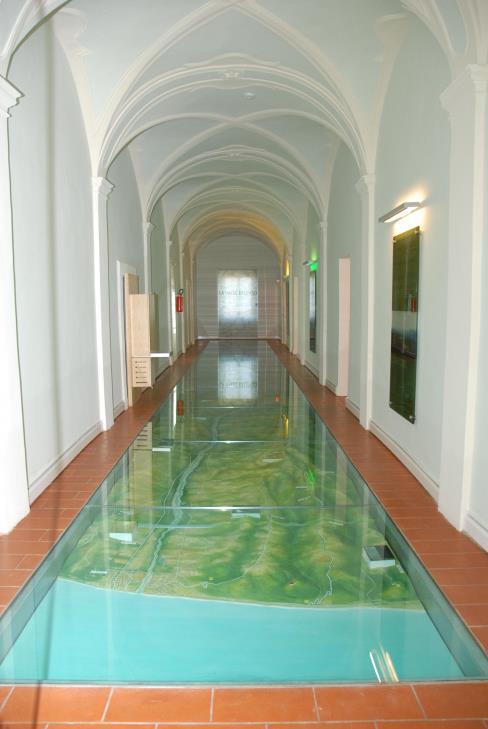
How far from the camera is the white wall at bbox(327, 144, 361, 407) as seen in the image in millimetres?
9781

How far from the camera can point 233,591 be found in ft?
13.0

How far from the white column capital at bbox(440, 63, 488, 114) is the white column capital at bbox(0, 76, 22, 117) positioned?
3.55 meters

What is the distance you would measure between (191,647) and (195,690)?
0.38 meters

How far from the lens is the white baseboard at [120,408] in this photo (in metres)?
9.93

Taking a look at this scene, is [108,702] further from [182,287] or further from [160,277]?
[182,287]

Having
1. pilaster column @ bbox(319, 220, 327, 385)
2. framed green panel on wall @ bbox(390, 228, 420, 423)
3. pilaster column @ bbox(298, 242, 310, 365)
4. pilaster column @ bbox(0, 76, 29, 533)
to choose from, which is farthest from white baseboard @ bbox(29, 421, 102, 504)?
pilaster column @ bbox(298, 242, 310, 365)

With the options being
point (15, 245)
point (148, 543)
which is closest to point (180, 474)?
point (148, 543)

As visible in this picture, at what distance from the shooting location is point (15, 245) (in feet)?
17.4

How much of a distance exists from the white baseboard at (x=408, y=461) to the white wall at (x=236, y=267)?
23345 millimetres

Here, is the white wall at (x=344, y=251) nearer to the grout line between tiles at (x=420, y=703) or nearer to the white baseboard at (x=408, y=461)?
the white baseboard at (x=408, y=461)

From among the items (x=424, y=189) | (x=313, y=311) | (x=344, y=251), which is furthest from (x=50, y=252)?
(x=313, y=311)

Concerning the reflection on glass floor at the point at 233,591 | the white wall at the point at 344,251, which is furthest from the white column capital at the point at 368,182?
the reflection on glass floor at the point at 233,591

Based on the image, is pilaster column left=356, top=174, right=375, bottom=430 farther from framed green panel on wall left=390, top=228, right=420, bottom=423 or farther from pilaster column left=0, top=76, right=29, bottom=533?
pilaster column left=0, top=76, right=29, bottom=533

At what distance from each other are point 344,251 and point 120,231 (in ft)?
13.6
